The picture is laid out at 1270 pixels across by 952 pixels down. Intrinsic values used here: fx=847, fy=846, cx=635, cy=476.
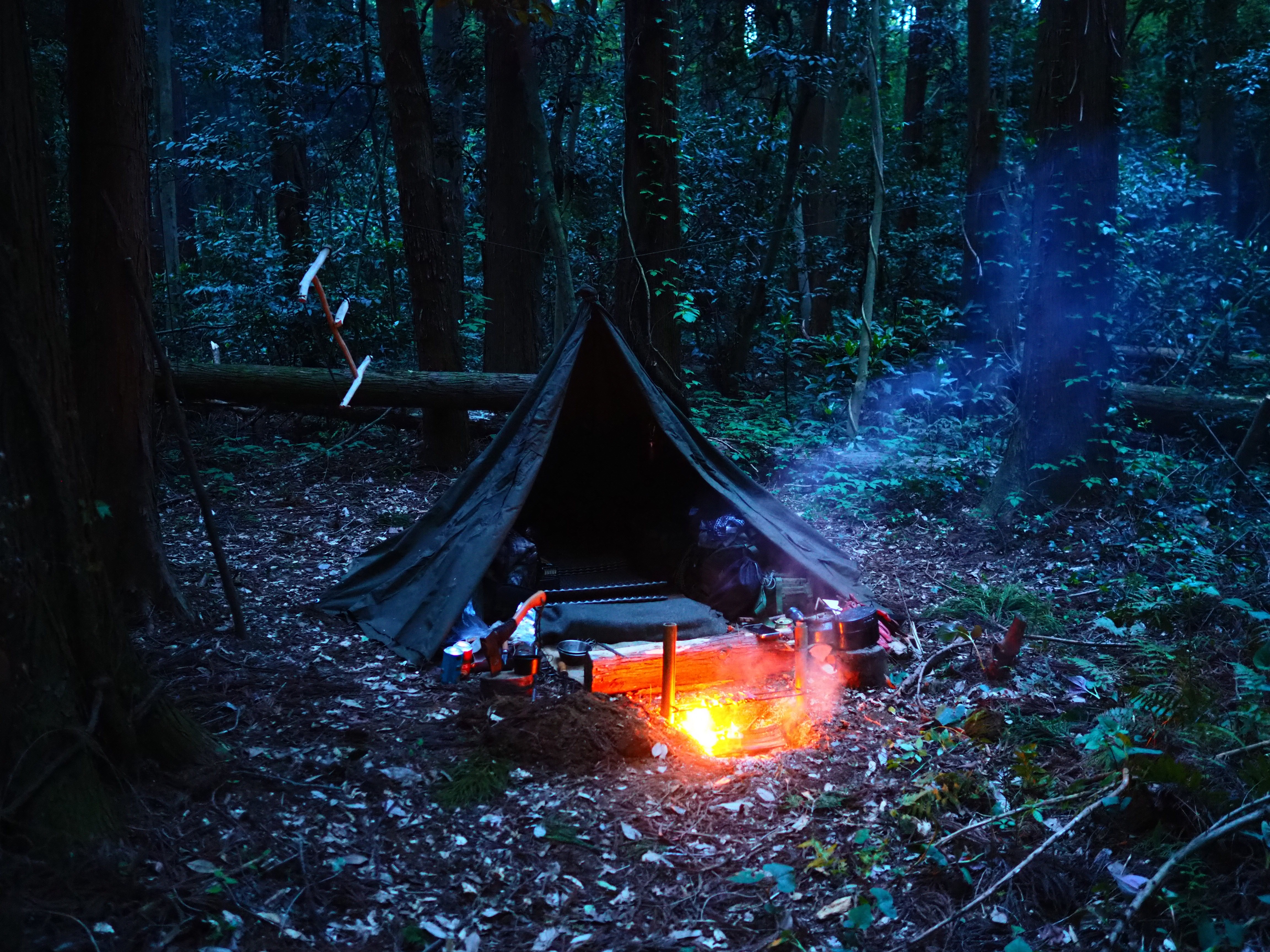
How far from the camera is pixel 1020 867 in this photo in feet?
9.28

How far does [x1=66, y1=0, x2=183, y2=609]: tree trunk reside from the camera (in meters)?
4.22

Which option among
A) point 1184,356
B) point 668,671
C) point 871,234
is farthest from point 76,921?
point 1184,356

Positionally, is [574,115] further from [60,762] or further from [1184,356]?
[60,762]

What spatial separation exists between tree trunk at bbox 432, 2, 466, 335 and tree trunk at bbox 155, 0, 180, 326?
4.63 m

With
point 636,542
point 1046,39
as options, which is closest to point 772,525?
point 636,542

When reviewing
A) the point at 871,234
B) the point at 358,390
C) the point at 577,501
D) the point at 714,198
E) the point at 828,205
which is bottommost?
the point at 577,501

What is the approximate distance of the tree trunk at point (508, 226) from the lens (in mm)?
9242

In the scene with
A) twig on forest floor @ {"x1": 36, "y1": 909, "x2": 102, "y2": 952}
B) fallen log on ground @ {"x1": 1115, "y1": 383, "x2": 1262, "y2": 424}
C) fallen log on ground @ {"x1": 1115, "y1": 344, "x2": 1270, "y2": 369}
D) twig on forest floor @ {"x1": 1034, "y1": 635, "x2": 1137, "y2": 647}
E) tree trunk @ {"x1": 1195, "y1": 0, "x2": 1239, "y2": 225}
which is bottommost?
twig on forest floor @ {"x1": 1034, "y1": 635, "x2": 1137, "y2": 647}

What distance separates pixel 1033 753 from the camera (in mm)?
3578

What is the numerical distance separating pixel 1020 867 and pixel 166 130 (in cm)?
1589

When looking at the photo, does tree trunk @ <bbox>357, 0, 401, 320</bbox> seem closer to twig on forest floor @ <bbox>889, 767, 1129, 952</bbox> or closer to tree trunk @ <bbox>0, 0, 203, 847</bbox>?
tree trunk @ <bbox>0, 0, 203, 847</bbox>

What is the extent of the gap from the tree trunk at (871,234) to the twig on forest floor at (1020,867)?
19.7 ft

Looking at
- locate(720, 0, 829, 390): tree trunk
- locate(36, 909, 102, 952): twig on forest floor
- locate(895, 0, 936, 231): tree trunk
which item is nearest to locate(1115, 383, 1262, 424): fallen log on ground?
locate(720, 0, 829, 390): tree trunk

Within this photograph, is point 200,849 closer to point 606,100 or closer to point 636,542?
point 636,542
